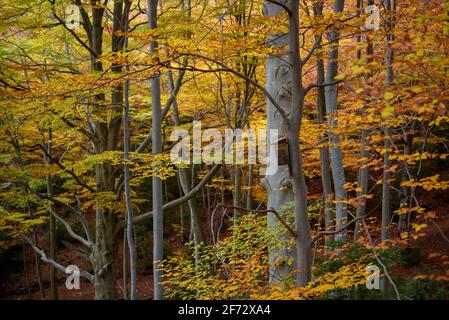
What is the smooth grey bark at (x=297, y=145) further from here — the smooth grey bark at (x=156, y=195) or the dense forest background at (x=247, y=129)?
the smooth grey bark at (x=156, y=195)

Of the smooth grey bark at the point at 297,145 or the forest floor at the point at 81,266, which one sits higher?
the smooth grey bark at the point at 297,145

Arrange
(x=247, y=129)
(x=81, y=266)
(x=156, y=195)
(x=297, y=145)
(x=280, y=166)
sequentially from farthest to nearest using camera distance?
(x=81, y=266) → (x=247, y=129) → (x=156, y=195) → (x=280, y=166) → (x=297, y=145)

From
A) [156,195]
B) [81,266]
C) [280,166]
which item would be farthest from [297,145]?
[81,266]

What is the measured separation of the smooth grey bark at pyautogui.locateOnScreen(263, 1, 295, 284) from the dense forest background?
0.06 feet

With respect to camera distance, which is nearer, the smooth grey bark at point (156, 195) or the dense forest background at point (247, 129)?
the dense forest background at point (247, 129)

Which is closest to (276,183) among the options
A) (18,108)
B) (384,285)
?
(384,285)

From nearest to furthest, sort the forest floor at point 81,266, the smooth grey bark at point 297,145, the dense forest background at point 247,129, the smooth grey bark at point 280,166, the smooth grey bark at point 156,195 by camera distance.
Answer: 1. the smooth grey bark at point 297,145
2. the dense forest background at point 247,129
3. the smooth grey bark at point 280,166
4. the smooth grey bark at point 156,195
5. the forest floor at point 81,266

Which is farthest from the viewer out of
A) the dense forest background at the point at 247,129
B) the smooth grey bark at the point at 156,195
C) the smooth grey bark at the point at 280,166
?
the smooth grey bark at the point at 156,195

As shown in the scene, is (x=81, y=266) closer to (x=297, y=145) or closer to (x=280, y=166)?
(x=280, y=166)

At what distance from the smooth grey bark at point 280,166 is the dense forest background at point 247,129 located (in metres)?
0.02

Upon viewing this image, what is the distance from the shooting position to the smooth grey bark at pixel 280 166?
5.71 m

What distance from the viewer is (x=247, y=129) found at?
408 inches

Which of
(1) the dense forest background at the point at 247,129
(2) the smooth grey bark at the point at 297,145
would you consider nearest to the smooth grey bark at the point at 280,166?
(1) the dense forest background at the point at 247,129

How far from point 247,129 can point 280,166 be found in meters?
4.70
